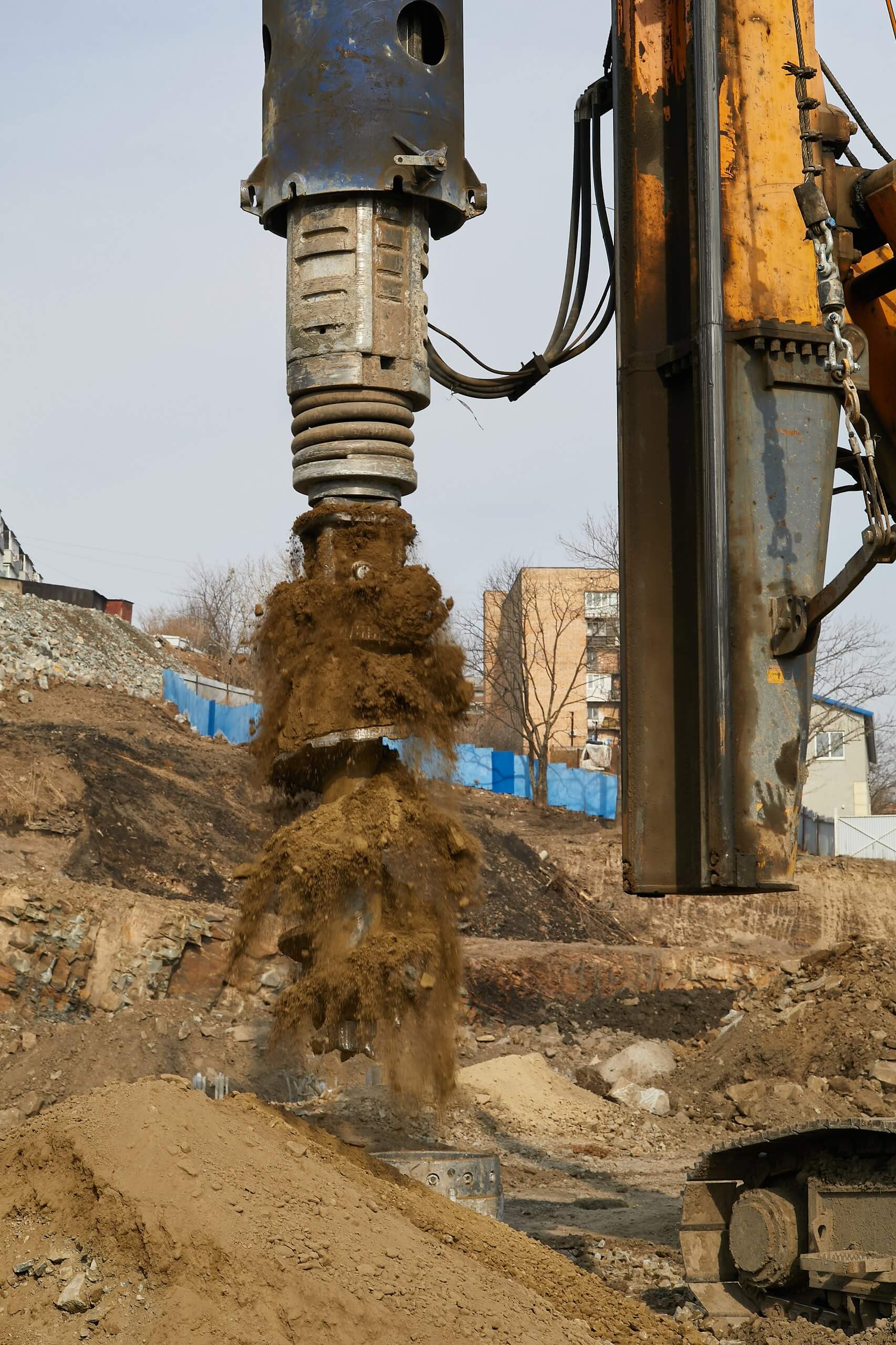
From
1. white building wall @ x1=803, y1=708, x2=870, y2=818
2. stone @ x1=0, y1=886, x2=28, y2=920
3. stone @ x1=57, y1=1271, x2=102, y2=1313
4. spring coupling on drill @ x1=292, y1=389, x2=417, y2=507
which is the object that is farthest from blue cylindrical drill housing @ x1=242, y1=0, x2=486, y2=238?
white building wall @ x1=803, y1=708, x2=870, y2=818

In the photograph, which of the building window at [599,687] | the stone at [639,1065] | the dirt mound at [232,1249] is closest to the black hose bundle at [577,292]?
the dirt mound at [232,1249]

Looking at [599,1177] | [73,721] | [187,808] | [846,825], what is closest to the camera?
[599,1177]

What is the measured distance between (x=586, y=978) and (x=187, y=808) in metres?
7.32

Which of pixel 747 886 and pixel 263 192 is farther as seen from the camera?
pixel 263 192

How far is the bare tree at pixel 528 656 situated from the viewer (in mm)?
37188

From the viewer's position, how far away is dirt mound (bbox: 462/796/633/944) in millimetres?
22344

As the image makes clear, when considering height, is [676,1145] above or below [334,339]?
below

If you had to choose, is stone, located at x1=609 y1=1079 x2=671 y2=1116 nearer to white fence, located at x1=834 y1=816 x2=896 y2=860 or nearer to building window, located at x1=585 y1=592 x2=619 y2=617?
white fence, located at x1=834 y1=816 x2=896 y2=860

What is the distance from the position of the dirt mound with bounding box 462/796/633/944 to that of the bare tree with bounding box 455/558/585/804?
4.54 metres

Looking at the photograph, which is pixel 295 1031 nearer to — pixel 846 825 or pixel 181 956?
pixel 181 956

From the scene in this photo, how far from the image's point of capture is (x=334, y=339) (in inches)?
222

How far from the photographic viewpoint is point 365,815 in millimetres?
5398

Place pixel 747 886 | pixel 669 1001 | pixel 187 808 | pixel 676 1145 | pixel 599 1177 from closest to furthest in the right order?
pixel 747 886, pixel 599 1177, pixel 676 1145, pixel 669 1001, pixel 187 808

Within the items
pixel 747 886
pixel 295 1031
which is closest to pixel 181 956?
pixel 295 1031
